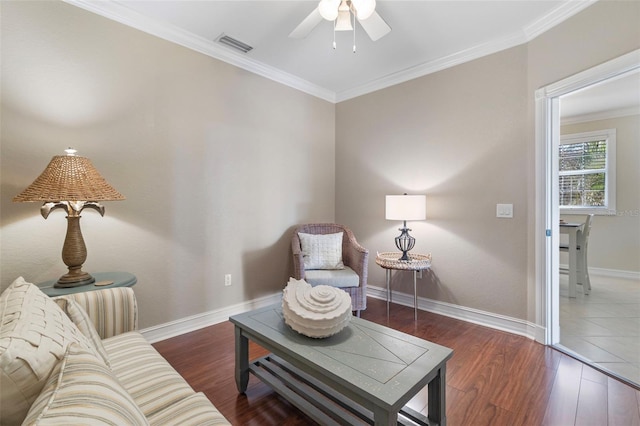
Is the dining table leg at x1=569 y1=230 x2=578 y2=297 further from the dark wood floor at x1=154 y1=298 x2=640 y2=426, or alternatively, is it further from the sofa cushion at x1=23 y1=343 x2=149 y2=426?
the sofa cushion at x1=23 y1=343 x2=149 y2=426

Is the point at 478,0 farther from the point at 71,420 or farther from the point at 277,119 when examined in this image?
the point at 71,420

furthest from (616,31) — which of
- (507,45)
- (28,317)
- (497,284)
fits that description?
(28,317)

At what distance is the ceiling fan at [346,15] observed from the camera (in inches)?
71.8

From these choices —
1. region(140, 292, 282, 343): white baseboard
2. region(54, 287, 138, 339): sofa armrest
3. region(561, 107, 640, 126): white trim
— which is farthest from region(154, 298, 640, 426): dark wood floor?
region(561, 107, 640, 126): white trim

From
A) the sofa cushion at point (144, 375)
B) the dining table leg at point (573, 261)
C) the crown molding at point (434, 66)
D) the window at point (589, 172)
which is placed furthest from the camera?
the window at point (589, 172)

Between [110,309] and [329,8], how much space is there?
88.4 inches

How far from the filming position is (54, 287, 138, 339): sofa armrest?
5.11 feet

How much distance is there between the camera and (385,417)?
106 cm

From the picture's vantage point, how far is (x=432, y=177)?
311cm

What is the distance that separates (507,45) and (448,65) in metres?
0.52

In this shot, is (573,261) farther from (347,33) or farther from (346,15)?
(346,15)

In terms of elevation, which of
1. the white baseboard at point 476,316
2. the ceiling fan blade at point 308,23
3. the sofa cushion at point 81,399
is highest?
the ceiling fan blade at point 308,23

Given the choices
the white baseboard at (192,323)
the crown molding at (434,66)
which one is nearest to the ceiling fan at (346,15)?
the crown molding at (434,66)

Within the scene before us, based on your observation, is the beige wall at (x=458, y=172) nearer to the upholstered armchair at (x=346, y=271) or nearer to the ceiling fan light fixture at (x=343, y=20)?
the upholstered armchair at (x=346, y=271)
